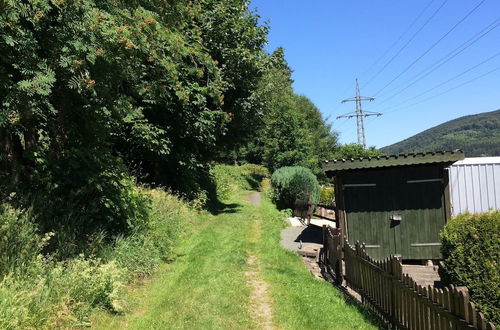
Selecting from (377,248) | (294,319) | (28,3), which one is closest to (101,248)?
(294,319)

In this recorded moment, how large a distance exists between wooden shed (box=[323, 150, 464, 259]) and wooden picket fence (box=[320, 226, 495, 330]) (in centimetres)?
240

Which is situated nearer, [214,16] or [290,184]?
[214,16]

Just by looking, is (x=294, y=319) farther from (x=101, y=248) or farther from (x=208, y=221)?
(x=208, y=221)

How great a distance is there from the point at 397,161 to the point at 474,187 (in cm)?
488

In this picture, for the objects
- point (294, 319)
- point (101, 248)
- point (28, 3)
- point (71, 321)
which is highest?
point (28, 3)

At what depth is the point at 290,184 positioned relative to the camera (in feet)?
75.9

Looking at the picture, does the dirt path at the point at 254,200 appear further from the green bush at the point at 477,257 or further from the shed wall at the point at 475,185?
the green bush at the point at 477,257

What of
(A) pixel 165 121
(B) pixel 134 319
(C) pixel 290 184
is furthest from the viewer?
(C) pixel 290 184

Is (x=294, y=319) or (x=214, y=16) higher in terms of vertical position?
(x=214, y=16)

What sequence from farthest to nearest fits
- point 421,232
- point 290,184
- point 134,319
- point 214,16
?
point 290,184 < point 214,16 < point 421,232 < point 134,319

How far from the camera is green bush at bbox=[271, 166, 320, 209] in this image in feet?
75.0

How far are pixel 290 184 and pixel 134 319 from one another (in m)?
18.0

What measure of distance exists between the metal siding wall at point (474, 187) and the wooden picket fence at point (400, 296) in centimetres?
711

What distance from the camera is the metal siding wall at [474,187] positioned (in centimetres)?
1329
